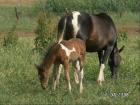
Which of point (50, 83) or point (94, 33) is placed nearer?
point (50, 83)

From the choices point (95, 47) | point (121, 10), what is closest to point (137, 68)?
point (95, 47)

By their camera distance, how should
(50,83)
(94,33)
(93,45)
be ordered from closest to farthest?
1. (50,83)
2. (94,33)
3. (93,45)

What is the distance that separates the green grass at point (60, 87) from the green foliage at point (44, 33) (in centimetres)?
74

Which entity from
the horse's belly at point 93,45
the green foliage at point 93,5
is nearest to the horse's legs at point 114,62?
the horse's belly at point 93,45

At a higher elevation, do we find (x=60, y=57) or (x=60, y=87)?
(x=60, y=57)

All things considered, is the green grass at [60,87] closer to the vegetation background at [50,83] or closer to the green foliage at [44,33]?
the vegetation background at [50,83]

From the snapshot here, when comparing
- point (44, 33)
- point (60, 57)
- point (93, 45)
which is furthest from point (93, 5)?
point (60, 57)

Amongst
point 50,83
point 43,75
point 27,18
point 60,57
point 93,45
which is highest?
point 60,57

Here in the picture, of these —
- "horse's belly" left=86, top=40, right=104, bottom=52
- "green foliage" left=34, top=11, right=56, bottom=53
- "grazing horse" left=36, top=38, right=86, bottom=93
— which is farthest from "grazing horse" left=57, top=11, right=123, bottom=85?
"green foliage" left=34, top=11, right=56, bottom=53

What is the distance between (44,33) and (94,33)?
4427mm

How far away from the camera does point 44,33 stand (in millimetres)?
15992

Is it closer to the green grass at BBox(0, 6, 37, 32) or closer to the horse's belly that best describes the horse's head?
the horse's belly

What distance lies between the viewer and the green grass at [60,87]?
9.59 metres

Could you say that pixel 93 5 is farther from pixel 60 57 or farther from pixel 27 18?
pixel 60 57
